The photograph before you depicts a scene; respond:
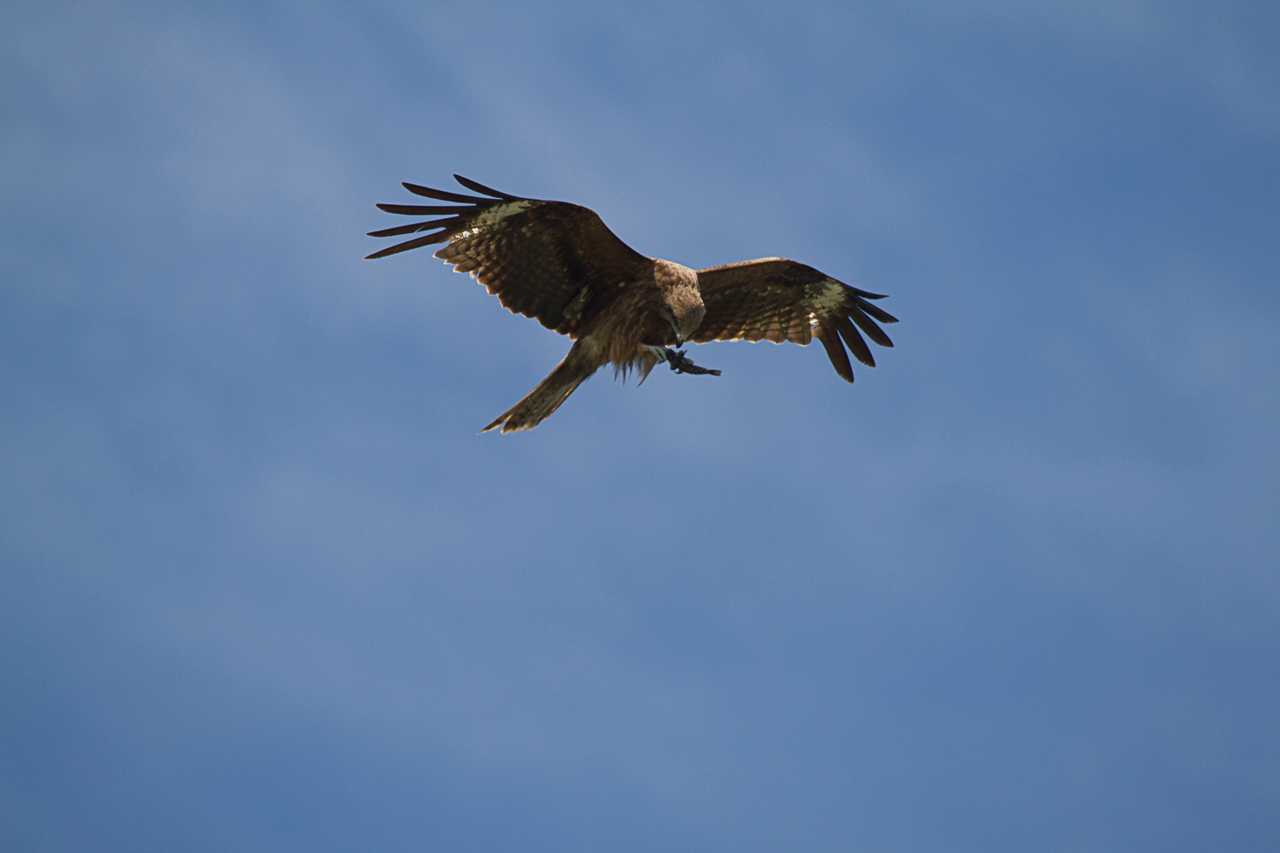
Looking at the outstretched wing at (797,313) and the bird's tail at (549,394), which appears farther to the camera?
the outstretched wing at (797,313)

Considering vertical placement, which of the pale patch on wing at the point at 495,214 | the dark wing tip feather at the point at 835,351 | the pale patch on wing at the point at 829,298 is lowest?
the pale patch on wing at the point at 495,214

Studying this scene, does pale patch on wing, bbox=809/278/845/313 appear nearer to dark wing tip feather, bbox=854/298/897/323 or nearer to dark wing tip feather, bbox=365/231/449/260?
dark wing tip feather, bbox=854/298/897/323

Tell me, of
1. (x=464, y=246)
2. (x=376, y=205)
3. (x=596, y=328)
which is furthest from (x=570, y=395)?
(x=376, y=205)

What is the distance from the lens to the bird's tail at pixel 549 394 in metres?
12.0

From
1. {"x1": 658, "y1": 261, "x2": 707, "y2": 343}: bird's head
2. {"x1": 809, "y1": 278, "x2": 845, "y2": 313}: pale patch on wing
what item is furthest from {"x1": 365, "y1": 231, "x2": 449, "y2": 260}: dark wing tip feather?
{"x1": 809, "y1": 278, "x2": 845, "y2": 313}: pale patch on wing

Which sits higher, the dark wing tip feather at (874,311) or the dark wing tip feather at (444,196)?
the dark wing tip feather at (874,311)

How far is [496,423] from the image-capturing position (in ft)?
39.4

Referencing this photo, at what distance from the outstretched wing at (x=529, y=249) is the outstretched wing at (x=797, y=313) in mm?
1383

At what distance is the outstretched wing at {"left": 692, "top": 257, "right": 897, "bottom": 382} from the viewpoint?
522 inches

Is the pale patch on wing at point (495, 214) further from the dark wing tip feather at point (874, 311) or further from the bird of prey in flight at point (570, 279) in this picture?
the dark wing tip feather at point (874, 311)

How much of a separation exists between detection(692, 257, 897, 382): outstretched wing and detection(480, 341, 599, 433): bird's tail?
1.45 meters

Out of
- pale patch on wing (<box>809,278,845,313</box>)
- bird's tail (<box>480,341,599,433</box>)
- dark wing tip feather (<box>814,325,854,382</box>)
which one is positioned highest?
pale patch on wing (<box>809,278,845,313</box>)

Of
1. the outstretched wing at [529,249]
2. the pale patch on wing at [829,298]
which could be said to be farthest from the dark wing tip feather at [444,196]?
the pale patch on wing at [829,298]

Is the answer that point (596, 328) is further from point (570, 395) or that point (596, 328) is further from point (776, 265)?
point (776, 265)
